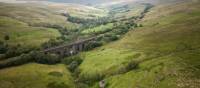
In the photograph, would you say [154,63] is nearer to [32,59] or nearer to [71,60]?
[71,60]

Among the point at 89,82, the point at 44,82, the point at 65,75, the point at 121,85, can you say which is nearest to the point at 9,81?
the point at 44,82

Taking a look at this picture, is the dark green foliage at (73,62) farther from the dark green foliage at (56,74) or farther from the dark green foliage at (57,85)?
the dark green foliage at (57,85)

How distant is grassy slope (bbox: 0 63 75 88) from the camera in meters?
149

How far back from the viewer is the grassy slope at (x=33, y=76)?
149 meters

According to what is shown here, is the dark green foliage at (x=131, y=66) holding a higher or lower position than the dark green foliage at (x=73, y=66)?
higher

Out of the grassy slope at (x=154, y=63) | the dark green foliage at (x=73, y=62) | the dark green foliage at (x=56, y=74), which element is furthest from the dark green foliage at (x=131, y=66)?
the dark green foliage at (x=73, y=62)

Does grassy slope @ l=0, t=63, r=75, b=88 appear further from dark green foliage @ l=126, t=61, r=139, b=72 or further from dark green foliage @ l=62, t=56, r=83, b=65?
dark green foliage @ l=126, t=61, r=139, b=72

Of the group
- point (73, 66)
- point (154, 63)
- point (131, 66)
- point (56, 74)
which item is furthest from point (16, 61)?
point (154, 63)

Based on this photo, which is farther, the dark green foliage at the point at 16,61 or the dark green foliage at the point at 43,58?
the dark green foliage at the point at 43,58

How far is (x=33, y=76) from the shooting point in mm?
161000

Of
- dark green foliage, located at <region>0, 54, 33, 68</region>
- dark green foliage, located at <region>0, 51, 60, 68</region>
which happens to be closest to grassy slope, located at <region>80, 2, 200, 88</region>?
dark green foliage, located at <region>0, 51, 60, 68</region>

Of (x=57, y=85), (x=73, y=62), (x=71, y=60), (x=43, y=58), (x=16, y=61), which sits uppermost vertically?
(x=73, y=62)

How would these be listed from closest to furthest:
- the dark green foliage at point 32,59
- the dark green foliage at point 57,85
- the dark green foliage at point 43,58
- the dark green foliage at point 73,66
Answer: the dark green foliage at point 57,85 < the dark green foliage at point 73,66 < the dark green foliage at point 32,59 < the dark green foliage at point 43,58

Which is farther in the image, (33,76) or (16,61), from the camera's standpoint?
(16,61)
